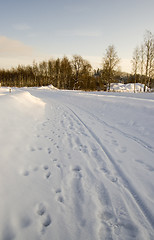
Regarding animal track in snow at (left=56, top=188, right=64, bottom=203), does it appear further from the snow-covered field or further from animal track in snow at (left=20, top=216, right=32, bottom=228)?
animal track in snow at (left=20, top=216, right=32, bottom=228)

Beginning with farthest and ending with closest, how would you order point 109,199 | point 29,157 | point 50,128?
point 50,128, point 29,157, point 109,199

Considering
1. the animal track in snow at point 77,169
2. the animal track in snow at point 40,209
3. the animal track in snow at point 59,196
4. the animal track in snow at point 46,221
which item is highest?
the animal track in snow at point 77,169

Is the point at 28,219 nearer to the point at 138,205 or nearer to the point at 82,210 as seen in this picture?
the point at 82,210

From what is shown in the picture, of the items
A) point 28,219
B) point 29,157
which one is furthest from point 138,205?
point 29,157

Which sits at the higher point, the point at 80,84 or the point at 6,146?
the point at 80,84

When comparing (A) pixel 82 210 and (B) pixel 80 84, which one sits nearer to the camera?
(A) pixel 82 210

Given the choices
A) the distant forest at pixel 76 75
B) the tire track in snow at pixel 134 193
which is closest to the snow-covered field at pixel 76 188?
the tire track in snow at pixel 134 193

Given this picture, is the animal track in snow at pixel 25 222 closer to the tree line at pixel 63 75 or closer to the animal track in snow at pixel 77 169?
the animal track in snow at pixel 77 169

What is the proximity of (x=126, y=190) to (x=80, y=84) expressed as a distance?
36.8 m

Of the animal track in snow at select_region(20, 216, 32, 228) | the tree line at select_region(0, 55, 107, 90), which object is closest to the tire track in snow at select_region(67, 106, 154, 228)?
the animal track in snow at select_region(20, 216, 32, 228)

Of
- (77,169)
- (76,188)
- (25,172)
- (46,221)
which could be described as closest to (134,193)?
(76,188)

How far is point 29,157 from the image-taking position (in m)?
2.65

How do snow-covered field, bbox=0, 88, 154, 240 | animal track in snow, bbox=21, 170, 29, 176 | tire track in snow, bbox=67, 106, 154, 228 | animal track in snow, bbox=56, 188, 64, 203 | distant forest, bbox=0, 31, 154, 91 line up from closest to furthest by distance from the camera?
snow-covered field, bbox=0, 88, 154, 240 → tire track in snow, bbox=67, 106, 154, 228 → animal track in snow, bbox=56, 188, 64, 203 → animal track in snow, bbox=21, 170, 29, 176 → distant forest, bbox=0, 31, 154, 91

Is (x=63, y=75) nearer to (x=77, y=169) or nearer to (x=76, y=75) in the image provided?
(x=76, y=75)
